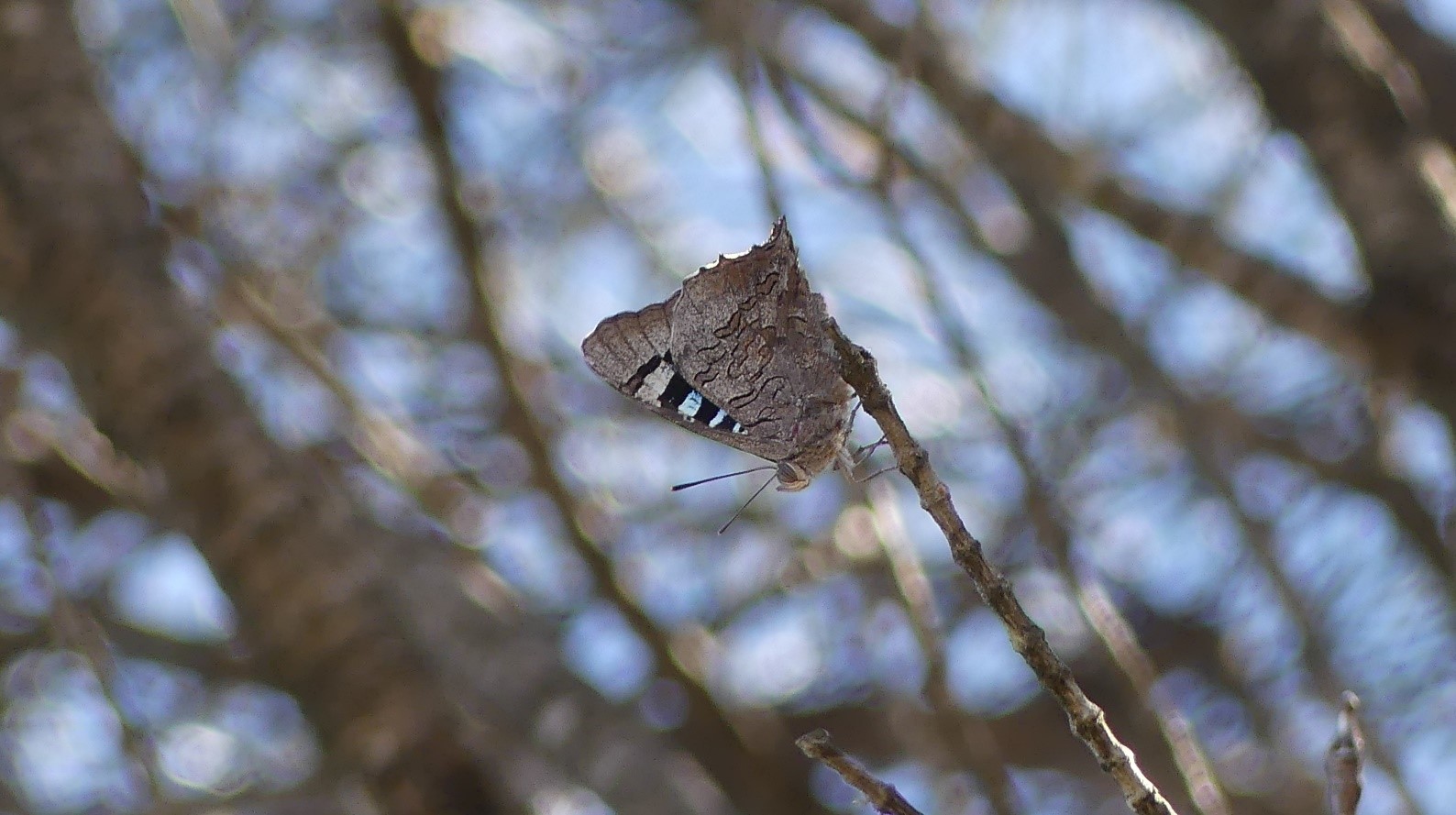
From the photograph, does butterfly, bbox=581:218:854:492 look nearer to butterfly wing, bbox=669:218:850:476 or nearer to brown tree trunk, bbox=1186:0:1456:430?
butterfly wing, bbox=669:218:850:476

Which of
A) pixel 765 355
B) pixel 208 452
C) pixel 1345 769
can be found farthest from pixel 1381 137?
pixel 208 452

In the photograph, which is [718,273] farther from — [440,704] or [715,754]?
[715,754]

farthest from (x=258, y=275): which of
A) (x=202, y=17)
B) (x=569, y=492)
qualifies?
(x=569, y=492)

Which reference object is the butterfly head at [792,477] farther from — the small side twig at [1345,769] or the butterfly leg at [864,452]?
the small side twig at [1345,769]

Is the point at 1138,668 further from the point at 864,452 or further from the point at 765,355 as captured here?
the point at 765,355

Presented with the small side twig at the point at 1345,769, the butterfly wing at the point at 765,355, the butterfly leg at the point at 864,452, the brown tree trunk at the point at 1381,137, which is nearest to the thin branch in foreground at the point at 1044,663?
the small side twig at the point at 1345,769

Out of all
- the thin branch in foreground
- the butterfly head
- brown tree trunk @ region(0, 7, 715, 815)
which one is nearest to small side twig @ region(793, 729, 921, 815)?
the thin branch in foreground
